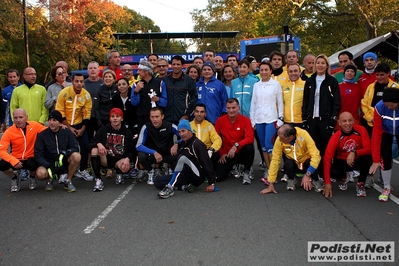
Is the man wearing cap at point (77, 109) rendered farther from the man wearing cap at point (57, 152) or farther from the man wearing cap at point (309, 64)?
the man wearing cap at point (309, 64)

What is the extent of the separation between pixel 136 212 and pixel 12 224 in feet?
5.07

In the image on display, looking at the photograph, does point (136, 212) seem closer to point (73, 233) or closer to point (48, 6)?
point (73, 233)

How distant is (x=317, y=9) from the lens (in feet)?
88.9

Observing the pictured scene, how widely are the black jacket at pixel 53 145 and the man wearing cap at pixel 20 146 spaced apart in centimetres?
23

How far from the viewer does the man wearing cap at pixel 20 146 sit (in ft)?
22.6

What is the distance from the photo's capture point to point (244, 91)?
313 inches

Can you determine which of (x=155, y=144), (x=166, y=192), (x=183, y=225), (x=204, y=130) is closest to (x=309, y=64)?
(x=204, y=130)

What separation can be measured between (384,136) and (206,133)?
292cm

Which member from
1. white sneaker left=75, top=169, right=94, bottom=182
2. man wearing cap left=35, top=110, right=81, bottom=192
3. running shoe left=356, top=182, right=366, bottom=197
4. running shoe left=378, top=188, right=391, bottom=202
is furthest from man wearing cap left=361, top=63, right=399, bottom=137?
white sneaker left=75, top=169, right=94, bottom=182

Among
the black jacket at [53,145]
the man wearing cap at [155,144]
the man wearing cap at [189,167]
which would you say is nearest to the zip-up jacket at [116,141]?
the man wearing cap at [155,144]

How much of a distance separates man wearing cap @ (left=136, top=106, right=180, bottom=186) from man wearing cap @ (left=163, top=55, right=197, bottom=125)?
39 centimetres

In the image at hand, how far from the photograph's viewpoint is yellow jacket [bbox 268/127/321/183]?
251 inches

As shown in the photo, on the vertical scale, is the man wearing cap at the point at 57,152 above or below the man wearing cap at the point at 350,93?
below

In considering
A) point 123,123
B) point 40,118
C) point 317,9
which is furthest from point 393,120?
point 317,9
